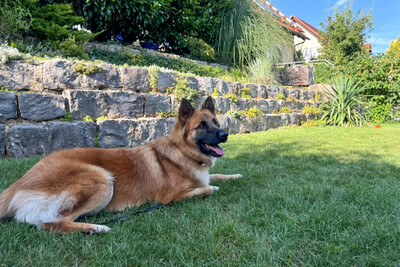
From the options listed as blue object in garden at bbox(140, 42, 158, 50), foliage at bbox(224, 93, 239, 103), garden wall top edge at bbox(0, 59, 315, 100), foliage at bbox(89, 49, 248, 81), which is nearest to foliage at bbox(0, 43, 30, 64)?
garden wall top edge at bbox(0, 59, 315, 100)

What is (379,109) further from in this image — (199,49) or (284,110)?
(199,49)

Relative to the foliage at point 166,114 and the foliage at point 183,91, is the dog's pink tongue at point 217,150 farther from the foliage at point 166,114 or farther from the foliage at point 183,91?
the foliage at point 183,91

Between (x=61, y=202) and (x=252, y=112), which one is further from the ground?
(x=252, y=112)

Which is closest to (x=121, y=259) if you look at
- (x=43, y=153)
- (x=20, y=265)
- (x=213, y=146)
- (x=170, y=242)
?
(x=170, y=242)

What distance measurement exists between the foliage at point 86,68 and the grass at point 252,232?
8.19ft

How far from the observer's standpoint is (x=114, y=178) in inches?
90.1

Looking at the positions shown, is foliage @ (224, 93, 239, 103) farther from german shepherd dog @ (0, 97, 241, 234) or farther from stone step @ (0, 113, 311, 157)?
german shepherd dog @ (0, 97, 241, 234)

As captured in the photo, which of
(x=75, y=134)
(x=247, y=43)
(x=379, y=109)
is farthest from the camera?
(x=379, y=109)

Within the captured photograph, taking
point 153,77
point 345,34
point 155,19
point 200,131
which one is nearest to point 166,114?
point 153,77

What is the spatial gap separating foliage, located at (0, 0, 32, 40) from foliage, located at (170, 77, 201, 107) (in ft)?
11.4

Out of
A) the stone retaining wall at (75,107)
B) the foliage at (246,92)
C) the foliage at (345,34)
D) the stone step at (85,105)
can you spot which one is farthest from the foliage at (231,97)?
the foliage at (345,34)

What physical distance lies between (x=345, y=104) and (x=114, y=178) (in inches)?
390

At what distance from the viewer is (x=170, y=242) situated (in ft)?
5.33

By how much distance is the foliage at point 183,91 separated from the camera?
242 inches
